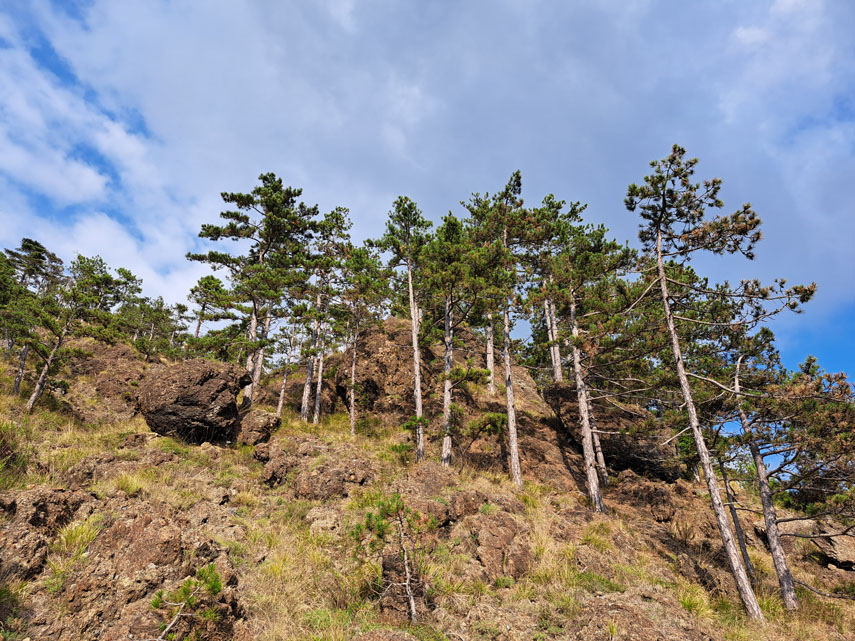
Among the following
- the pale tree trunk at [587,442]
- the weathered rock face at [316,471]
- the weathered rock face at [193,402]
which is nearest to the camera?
the weathered rock face at [316,471]

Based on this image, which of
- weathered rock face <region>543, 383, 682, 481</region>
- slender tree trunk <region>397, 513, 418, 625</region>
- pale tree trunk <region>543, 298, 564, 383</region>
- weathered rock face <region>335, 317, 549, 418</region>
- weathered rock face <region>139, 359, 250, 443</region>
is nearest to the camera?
slender tree trunk <region>397, 513, 418, 625</region>

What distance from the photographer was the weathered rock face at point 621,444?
18.2 meters

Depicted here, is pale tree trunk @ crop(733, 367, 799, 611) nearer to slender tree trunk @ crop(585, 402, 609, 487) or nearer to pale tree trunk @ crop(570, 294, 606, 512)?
pale tree trunk @ crop(570, 294, 606, 512)

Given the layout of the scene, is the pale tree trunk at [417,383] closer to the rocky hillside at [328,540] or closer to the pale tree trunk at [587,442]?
the rocky hillside at [328,540]

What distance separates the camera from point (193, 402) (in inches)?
607

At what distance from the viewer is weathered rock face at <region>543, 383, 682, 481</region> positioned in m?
18.2

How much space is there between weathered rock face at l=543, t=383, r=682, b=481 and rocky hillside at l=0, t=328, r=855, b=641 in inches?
5.1

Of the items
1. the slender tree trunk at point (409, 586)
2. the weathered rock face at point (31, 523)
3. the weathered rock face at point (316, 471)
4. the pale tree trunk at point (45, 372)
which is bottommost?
the slender tree trunk at point (409, 586)

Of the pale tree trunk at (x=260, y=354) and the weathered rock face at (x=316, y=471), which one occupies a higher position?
the pale tree trunk at (x=260, y=354)

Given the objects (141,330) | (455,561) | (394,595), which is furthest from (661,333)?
(141,330)

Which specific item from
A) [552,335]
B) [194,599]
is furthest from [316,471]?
[552,335]

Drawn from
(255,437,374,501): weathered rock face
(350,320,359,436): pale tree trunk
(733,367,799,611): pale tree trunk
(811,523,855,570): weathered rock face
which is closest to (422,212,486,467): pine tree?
(255,437,374,501): weathered rock face

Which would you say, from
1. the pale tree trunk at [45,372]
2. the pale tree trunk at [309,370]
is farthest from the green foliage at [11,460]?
the pale tree trunk at [309,370]

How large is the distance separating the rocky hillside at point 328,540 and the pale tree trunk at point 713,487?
592 millimetres
